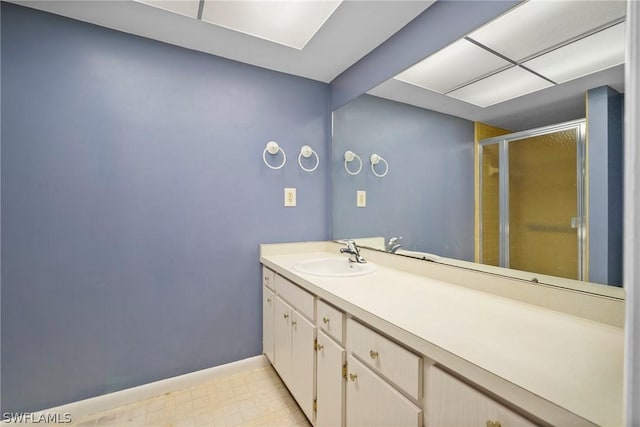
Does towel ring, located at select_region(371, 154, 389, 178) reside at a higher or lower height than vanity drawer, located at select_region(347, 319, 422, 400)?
higher

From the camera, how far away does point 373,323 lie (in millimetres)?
882

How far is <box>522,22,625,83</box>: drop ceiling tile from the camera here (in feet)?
2.69

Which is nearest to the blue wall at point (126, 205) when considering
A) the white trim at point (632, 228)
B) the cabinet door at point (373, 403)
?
the cabinet door at point (373, 403)

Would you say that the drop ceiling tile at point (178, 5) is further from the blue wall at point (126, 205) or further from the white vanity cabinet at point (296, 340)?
the white vanity cabinet at point (296, 340)

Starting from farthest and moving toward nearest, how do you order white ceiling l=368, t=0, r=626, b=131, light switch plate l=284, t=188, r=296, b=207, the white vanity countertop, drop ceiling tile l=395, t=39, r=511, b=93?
light switch plate l=284, t=188, r=296, b=207
drop ceiling tile l=395, t=39, r=511, b=93
white ceiling l=368, t=0, r=626, b=131
the white vanity countertop

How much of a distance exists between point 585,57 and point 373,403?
1.33 m

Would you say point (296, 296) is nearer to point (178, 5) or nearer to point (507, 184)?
point (507, 184)

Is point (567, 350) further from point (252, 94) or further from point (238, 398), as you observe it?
point (252, 94)

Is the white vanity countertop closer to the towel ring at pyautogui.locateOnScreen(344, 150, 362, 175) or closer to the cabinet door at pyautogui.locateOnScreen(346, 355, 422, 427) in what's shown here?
the cabinet door at pyautogui.locateOnScreen(346, 355, 422, 427)

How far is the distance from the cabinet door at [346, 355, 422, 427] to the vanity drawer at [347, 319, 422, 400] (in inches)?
1.4

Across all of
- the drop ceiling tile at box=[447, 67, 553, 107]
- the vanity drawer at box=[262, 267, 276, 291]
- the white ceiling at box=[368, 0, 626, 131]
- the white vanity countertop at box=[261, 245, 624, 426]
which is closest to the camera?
the white vanity countertop at box=[261, 245, 624, 426]

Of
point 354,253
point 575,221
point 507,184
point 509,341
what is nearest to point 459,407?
point 509,341

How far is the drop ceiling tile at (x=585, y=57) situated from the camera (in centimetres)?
82

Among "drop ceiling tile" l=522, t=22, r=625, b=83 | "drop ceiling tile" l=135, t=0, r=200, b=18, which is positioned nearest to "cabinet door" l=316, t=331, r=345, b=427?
"drop ceiling tile" l=522, t=22, r=625, b=83
